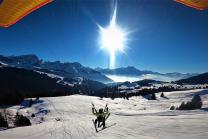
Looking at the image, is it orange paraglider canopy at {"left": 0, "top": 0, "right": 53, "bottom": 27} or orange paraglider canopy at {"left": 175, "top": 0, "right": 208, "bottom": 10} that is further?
orange paraglider canopy at {"left": 0, "top": 0, "right": 53, "bottom": 27}

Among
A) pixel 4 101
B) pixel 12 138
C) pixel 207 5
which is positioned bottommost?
pixel 12 138

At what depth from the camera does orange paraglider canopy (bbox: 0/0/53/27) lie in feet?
26.6

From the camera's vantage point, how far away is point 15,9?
8.37 metres

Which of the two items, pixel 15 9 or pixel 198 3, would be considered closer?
pixel 198 3

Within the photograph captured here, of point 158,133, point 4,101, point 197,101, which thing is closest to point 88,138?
point 158,133

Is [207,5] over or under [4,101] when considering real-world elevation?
under

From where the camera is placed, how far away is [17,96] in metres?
117

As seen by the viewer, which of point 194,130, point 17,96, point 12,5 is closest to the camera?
point 12,5

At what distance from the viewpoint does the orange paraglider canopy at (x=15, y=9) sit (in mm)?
8117

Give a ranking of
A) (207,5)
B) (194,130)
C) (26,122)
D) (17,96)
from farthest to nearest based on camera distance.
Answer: (17,96)
(26,122)
(194,130)
(207,5)

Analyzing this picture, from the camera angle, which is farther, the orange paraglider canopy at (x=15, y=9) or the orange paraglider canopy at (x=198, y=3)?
the orange paraglider canopy at (x=15, y=9)

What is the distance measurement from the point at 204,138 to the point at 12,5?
9.11 meters

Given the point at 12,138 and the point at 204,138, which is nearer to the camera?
the point at 204,138

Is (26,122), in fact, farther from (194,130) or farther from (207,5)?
(207,5)
